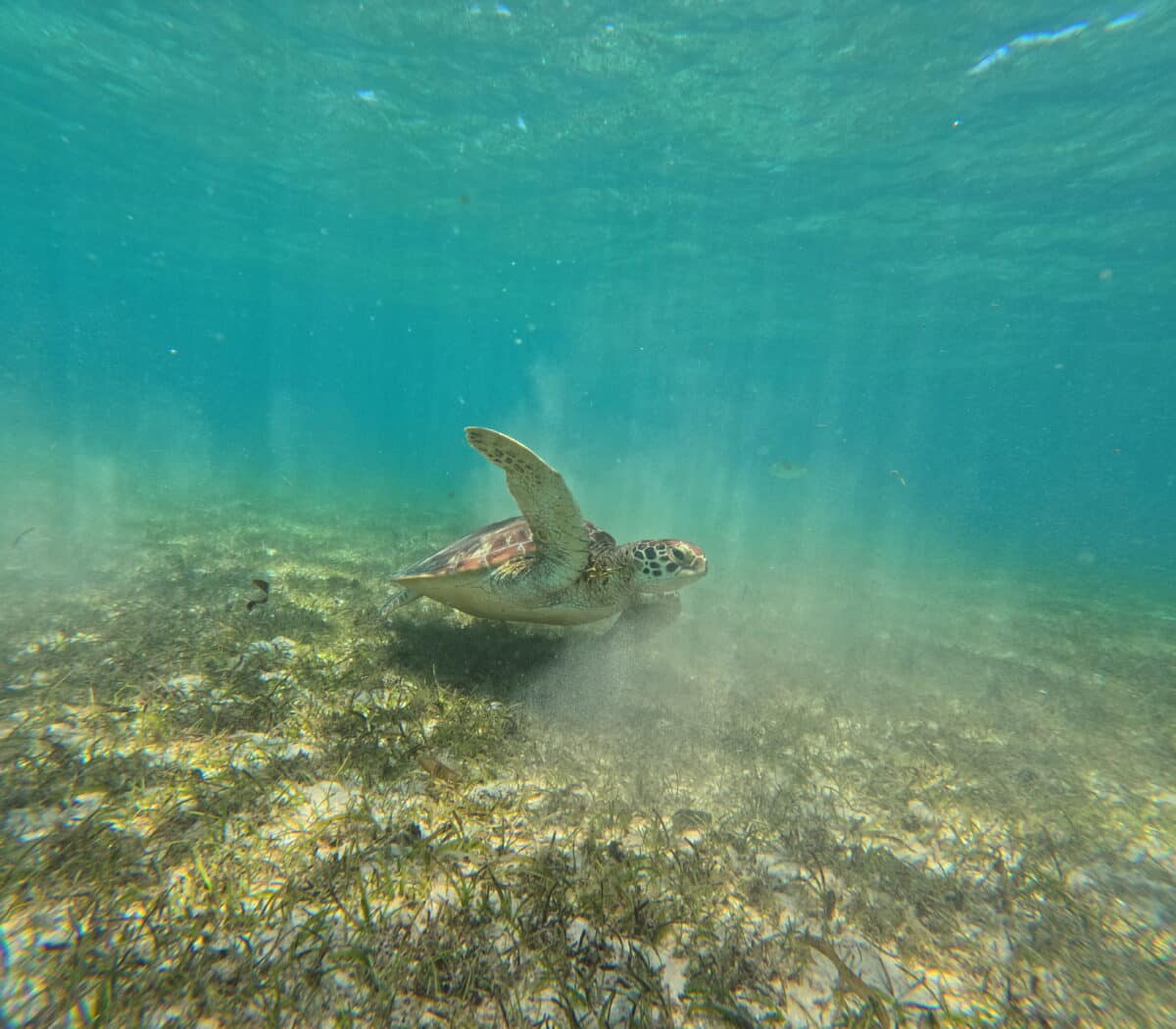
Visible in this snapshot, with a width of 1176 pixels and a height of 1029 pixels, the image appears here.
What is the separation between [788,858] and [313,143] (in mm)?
26534

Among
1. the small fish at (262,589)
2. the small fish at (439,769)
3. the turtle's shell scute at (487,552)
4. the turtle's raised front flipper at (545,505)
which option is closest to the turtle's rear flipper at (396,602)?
the turtle's shell scute at (487,552)

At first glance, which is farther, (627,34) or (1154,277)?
(1154,277)

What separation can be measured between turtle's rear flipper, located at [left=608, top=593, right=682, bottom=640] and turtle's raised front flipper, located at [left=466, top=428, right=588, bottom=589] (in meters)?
1.20

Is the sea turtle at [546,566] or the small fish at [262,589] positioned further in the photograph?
the small fish at [262,589]

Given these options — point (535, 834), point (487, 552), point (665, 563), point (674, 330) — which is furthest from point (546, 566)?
point (674, 330)

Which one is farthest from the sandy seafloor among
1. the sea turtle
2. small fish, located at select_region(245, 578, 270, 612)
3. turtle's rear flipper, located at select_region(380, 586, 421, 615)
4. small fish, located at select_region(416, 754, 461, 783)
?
the sea turtle

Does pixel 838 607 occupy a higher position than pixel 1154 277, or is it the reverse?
pixel 1154 277

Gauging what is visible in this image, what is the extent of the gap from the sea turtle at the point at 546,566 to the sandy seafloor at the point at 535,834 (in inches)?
20.3

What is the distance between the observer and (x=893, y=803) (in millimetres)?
3213

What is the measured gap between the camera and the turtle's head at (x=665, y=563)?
4.12m

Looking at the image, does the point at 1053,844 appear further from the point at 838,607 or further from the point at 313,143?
the point at 313,143

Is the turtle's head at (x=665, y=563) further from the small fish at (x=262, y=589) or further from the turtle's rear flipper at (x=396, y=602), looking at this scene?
the small fish at (x=262, y=589)

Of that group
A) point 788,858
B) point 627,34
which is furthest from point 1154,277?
point 788,858

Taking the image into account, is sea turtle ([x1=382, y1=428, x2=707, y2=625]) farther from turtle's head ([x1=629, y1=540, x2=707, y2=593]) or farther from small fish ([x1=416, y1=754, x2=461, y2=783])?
small fish ([x1=416, y1=754, x2=461, y2=783])
